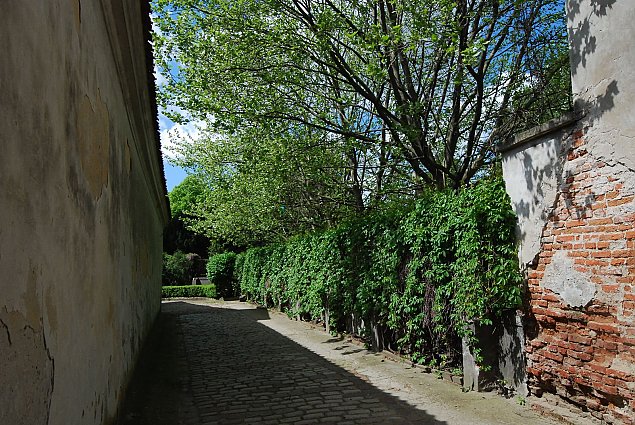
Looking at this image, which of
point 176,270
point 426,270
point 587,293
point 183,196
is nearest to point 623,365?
point 587,293

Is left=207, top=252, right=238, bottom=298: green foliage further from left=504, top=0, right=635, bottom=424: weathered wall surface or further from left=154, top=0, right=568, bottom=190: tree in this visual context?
left=504, top=0, right=635, bottom=424: weathered wall surface

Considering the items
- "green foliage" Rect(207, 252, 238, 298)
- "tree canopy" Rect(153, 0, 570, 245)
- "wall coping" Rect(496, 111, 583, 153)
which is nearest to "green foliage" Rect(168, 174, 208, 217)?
"green foliage" Rect(207, 252, 238, 298)

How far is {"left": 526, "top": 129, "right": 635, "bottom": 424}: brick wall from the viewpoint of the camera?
461 centimetres

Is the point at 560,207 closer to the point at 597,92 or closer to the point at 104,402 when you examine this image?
the point at 597,92

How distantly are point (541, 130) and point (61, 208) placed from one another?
498 cm

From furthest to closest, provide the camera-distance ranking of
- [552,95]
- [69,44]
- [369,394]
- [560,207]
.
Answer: [552,95] → [369,394] → [560,207] → [69,44]

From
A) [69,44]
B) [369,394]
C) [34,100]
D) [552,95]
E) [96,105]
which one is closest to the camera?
[34,100]

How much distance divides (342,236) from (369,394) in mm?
4900

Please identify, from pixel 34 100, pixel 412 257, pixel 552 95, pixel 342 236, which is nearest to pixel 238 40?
pixel 342 236

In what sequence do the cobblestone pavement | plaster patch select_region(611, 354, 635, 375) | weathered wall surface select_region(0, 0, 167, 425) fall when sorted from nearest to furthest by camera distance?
weathered wall surface select_region(0, 0, 167, 425), plaster patch select_region(611, 354, 635, 375), the cobblestone pavement

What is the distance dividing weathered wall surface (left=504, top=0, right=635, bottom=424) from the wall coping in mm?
54

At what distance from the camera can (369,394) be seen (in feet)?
21.8

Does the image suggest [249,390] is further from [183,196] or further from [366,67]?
[183,196]

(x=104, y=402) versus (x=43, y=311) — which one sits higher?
(x=43, y=311)
